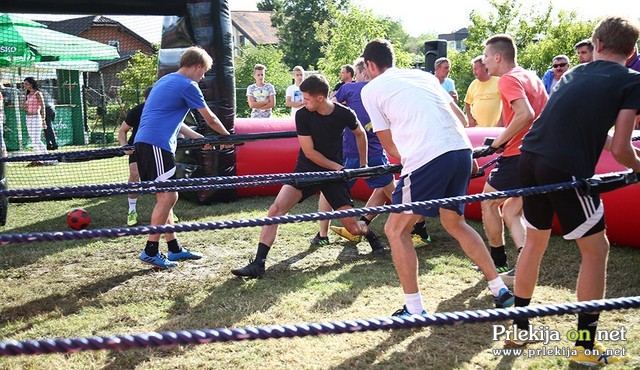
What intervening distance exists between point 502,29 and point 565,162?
26.0 meters

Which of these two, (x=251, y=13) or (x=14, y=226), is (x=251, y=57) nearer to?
(x=14, y=226)

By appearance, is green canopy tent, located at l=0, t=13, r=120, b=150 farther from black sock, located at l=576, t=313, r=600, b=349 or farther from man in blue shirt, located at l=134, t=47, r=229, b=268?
black sock, located at l=576, t=313, r=600, b=349

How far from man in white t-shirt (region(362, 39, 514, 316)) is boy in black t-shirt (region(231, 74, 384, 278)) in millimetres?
1289

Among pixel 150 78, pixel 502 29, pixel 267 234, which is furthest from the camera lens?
pixel 502 29

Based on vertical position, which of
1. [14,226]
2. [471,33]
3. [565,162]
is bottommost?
[14,226]

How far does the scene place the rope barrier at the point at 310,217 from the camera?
2.61 meters

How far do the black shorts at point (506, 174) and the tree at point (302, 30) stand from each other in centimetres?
5118

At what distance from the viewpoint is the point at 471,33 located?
27656 mm

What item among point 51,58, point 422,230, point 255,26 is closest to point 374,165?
point 422,230

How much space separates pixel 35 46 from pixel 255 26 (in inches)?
2550

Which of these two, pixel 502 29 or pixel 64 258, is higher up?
pixel 502 29

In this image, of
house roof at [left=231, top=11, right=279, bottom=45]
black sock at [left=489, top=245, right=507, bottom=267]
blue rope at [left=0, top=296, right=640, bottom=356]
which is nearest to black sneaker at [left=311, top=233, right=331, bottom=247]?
black sock at [left=489, top=245, right=507, bottom=267]

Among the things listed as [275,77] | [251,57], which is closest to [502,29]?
[275,77]

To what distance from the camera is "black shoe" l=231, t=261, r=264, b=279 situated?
5.32m
